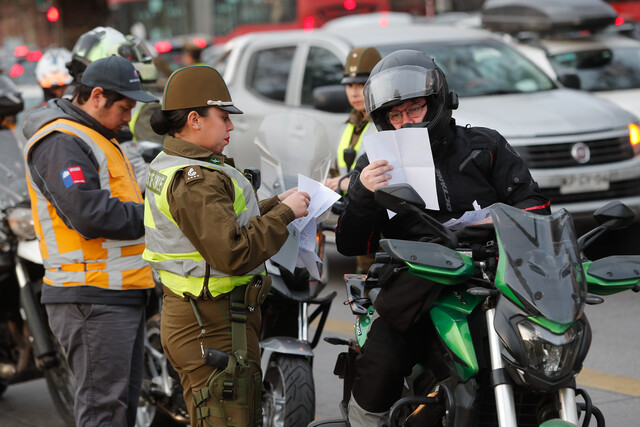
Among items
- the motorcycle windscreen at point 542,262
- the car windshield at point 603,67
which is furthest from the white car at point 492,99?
the motorcycle windscreen at point 542,262

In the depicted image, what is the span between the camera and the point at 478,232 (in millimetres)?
3385

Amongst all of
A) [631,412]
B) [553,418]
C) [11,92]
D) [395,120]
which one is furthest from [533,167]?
[553,418]

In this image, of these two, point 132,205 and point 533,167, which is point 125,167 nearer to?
point 132,205

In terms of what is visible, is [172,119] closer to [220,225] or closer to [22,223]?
[220,225]

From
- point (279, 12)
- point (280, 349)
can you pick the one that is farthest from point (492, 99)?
point (279, 12)

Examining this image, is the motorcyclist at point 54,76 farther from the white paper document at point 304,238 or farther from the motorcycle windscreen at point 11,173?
the white paper document at point 304,238

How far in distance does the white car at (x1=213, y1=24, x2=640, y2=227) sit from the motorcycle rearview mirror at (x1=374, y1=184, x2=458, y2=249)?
170 inches

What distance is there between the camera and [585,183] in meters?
8.30

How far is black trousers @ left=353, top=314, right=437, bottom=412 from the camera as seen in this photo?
139 inches

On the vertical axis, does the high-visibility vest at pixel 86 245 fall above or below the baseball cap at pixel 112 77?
below

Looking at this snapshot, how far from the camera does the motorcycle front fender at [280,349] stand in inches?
181

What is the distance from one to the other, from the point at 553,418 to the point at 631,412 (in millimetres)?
2645

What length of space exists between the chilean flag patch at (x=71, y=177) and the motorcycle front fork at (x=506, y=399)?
6.65 feet

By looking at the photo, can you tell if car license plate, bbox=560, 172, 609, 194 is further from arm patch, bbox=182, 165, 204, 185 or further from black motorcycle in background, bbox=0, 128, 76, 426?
arm patch, bbox=182, 165, 204, 185
